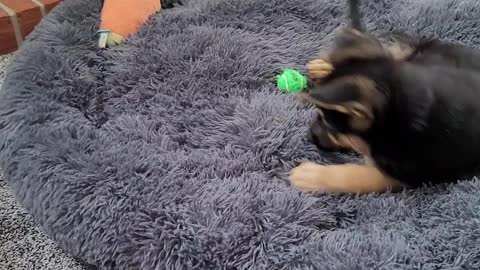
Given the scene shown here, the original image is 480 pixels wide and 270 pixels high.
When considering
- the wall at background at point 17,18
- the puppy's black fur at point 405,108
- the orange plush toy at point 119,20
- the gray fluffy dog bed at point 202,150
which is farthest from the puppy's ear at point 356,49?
the wall at background at point 17,18

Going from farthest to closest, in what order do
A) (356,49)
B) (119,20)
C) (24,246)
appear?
(119,20) → (24,246) → (356,49)

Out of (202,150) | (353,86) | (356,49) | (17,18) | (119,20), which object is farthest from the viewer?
(17,18)

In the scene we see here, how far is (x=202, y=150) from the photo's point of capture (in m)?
1.40

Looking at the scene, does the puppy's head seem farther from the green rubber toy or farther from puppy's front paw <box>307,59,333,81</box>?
the green rubber toy

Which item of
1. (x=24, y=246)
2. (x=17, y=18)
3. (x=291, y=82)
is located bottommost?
(x=24, y=246)

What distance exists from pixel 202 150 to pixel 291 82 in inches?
12.3

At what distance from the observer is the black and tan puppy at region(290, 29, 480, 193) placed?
3.69 feet

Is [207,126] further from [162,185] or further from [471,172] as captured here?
[471,172]

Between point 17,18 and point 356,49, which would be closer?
point 356,49

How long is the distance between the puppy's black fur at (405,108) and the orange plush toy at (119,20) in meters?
0.73

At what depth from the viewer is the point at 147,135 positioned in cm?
144

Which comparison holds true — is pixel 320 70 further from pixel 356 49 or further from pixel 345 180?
pixel 345 180

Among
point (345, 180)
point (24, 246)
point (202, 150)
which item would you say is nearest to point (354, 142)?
point (345, 180)

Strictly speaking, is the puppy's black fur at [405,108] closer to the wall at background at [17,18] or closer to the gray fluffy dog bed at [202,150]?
the gray fluffy dog bed at [202,150]
